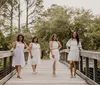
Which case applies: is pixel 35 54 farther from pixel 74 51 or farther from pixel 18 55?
pixel 74 51

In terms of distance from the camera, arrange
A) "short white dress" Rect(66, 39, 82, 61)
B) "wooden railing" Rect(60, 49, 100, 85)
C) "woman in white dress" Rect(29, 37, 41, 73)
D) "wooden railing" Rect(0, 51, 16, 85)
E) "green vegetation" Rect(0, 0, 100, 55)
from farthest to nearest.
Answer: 1. "green vegetation" Rect(0, 0, 100, 55)
2. "woman in white dress" Rect(29, 37, 41, 73)
3. "short white dress" Rect(66, 39, 82, 61)
4. "wooden railing" Rect(0, 51, 16, 85)
5. "wooden railing" Rect(60, 49, 100, 85)

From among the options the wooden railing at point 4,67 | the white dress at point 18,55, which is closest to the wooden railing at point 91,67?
the white dress at point 18,55

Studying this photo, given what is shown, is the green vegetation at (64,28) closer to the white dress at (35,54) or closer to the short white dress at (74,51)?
the white dress at (35,54)

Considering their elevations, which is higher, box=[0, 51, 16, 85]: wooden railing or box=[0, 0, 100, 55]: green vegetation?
box=[0, 0, 100, 55]: green vegetation

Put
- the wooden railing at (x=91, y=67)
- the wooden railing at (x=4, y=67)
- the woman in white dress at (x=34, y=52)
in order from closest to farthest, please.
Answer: the wooden railing at (x=91, y=67) → the wooden railing at (x=4, y=67) → the woman in white dress at (x=34, y=52)

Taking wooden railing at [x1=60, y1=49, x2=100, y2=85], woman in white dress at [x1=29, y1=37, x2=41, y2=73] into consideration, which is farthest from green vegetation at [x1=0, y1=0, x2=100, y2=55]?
wooden railing at [x1=60, y1=49, x2=100, y2=85]

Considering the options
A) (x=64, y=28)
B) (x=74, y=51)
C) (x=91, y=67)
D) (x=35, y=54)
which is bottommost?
(x=91, y=67)

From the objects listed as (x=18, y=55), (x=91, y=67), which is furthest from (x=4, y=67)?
(x=91, y=67)

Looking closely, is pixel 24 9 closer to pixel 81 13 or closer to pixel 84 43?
pixel 81 13

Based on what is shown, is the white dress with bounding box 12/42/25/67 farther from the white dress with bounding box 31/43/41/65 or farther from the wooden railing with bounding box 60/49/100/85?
the wooden railing with bounding box 60/49/100/85

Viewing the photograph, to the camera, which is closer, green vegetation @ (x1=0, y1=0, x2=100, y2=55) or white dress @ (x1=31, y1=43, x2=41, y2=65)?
white dress @ (x1=31, y1=43, x2=41, y2=65)

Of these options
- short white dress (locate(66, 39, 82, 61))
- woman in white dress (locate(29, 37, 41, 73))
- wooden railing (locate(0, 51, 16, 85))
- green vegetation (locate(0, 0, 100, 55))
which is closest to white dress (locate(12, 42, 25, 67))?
wooden railing (locate(0, 51, 16, 85))

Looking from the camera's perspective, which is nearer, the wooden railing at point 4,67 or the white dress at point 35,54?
the wooden railing at point 4,67

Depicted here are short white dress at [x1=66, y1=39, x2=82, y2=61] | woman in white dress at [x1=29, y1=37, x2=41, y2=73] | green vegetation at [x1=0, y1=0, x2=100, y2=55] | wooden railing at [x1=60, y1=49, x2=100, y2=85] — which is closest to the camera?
wooden railing at [x1=60, y1=49, x2=100, y2=85]
